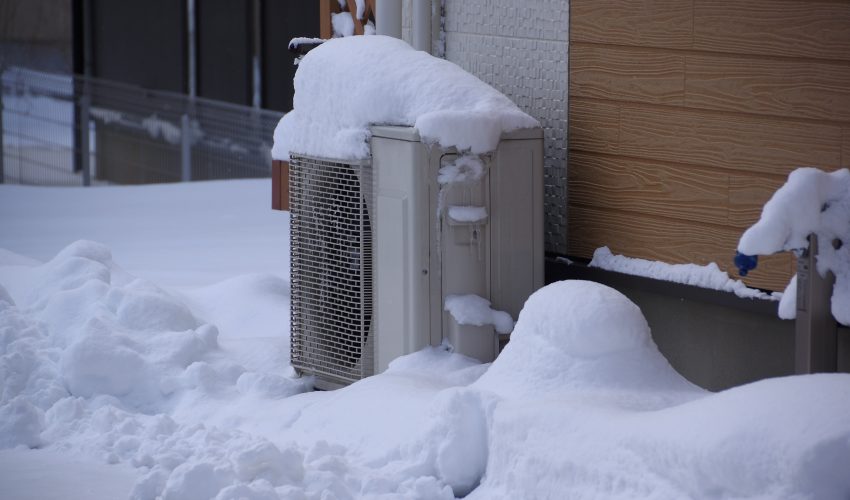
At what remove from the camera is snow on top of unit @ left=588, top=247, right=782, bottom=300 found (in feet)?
13.6

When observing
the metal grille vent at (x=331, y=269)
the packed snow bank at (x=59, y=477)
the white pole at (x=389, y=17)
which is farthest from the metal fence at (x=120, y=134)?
the packed snow bank at (x=59, y=477)

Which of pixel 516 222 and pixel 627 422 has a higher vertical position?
pixel 516 222

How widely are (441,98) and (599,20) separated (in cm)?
70

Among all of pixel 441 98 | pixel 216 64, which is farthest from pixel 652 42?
pixel 216 64

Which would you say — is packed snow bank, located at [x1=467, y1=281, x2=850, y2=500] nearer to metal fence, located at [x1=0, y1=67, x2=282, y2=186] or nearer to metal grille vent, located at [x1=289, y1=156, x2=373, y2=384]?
metal grille vent, located at [x1=289, y1=156, x2=373, y2=384]

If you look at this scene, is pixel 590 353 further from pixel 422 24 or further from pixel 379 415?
pixel 422 24

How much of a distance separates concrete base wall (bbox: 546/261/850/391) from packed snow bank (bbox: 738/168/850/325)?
19.3 inches

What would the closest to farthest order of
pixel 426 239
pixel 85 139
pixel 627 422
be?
1. pixel 627 422
2. pixel 426 239
3. pixel 85 139

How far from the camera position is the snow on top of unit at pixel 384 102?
4.35 meters

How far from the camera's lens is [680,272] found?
4.39 m

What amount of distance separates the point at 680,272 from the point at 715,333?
0.25 m

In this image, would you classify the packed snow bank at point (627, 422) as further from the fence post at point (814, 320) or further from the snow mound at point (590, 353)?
the fence post at point (814, 320)

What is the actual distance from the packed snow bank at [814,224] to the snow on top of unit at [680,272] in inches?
24.1

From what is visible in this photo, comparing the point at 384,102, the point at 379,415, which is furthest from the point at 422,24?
the point at 379,415
